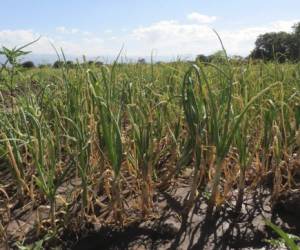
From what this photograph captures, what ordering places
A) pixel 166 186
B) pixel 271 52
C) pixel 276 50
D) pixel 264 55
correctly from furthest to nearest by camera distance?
pixel 276 50 < pixel 271 52 < pixel 264 55 < pixel 166 186

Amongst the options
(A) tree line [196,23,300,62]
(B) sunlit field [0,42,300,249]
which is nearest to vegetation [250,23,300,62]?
(A) tree line [196,23,300,62]

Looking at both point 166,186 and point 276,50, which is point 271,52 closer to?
point 276,50

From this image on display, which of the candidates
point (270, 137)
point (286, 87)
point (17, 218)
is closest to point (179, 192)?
point (270, 137)

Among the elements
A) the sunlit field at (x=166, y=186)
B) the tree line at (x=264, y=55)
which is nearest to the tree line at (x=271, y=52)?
the tree line at (x=264, y=55)

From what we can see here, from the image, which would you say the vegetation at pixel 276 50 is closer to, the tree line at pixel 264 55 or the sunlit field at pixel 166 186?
the tree line at pixel 264 55

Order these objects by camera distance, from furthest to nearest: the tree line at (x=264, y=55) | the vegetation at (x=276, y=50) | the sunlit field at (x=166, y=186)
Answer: the vegetation at (x=276, y=50)
the tree line at (x=264, y=55)
the sunlit field at (x=166, y=186)

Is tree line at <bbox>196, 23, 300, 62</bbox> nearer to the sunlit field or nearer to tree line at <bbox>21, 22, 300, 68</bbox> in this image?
tree line at <bbox>21, 22, 300, 68</bbox>

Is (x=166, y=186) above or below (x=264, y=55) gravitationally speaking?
below

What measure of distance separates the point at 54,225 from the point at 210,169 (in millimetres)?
531

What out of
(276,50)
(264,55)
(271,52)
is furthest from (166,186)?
(276,50)

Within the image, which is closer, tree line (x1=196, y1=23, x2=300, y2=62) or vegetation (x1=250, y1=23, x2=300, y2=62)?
tree line (x1=196, y1=23, x2=300, y2=62)

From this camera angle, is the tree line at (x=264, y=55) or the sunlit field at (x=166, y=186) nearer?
the sunlit field at (x=166, y=186)

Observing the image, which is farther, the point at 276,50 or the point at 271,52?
the point at 276,50

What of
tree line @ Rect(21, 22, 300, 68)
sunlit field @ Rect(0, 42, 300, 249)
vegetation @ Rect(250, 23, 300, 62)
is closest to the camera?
sunlit field @ Rect(0, 42, 300, 249)
